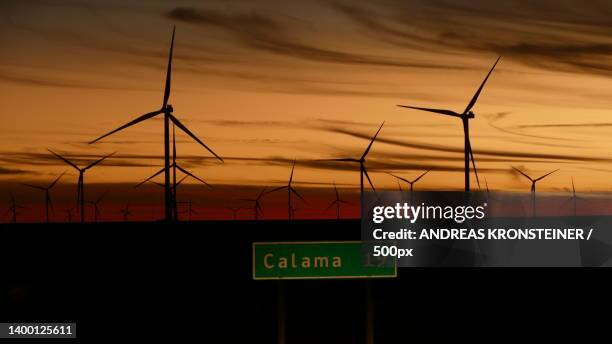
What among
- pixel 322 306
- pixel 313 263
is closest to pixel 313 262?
pixel 313 263

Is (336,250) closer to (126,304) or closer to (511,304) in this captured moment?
(126,304)

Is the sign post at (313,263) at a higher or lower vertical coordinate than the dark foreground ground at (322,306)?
higher

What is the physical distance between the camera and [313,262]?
29625mm

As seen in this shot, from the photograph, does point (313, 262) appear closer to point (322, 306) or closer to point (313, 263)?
point (313, 263)

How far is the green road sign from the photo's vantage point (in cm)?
2952

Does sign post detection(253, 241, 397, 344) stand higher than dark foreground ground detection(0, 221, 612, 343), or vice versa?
sign post detection(253, 241, 397, 344)

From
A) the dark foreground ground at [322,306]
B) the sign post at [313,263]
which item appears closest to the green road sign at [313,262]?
the sign post at [313,263]

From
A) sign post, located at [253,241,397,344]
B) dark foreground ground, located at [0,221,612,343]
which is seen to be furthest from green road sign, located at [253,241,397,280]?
dark foreground ground, located at [0,221,612,343]

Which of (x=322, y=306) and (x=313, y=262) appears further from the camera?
(x=322, y=306)

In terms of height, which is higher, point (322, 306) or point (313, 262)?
point (313, 262)

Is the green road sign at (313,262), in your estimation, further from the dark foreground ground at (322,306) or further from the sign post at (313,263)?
the dark foreground ground at (322,306)

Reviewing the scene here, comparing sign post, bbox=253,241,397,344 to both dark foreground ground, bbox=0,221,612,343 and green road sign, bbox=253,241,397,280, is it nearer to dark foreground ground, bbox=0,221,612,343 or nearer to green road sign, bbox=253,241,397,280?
green road sign, bbox=253,241,397,280

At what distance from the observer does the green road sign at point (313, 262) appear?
96.8 feet

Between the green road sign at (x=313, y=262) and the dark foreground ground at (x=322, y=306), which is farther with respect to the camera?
the dark foreground ground at (x=322, y=306)
